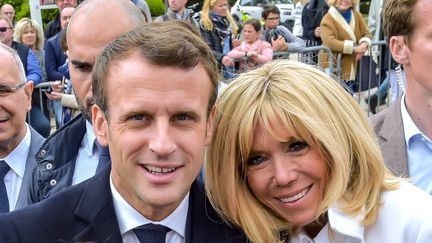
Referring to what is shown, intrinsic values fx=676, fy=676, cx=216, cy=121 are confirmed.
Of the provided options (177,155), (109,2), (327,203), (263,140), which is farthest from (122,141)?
(109,2)

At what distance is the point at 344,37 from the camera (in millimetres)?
8742

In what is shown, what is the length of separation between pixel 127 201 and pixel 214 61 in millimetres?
517

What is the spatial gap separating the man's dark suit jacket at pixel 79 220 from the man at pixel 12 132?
3.53 feet

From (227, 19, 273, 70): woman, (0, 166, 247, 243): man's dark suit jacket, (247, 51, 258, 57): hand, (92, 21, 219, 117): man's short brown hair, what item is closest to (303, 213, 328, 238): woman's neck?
(0, 166, 247, 243): man's dark suit jacket

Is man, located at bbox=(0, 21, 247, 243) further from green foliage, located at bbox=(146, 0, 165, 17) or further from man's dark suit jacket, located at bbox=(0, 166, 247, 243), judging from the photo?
green foliage, located at bbox=(146, 0, 165, 17)

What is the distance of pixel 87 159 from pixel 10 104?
0.65m

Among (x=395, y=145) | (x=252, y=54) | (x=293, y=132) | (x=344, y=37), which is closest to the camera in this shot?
(x=293, y=132)

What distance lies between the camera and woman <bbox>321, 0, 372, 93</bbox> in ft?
28.0

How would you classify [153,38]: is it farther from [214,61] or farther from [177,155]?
[177,155]

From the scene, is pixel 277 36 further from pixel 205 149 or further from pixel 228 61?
pixel 205 149

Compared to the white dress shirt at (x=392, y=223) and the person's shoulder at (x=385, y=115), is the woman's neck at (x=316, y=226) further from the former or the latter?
the person's shoulder at (x=385, y=115)

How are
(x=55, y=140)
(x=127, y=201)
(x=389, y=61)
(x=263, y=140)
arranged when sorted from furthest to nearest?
(x=389, y=61)
(x=55, y=140)
(x=263, y=140)
(x=127, y=201)

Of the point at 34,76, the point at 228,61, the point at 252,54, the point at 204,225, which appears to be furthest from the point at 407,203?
the point at 252,54

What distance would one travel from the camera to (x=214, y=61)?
2.14 m
